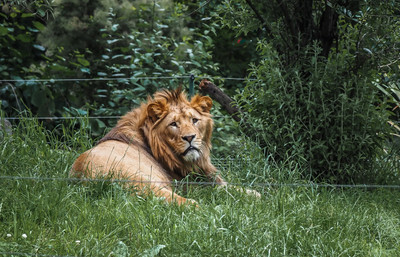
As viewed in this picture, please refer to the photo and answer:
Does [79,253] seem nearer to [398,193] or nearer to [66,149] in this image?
[66,149]

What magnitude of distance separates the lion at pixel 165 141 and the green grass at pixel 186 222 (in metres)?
0.29

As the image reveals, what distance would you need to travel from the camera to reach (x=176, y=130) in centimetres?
539

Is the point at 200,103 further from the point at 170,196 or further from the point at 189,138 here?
the point at 170,196

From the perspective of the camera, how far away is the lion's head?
534 centimetres

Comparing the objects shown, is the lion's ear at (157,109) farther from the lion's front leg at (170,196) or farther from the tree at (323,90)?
the tree at (323,90)

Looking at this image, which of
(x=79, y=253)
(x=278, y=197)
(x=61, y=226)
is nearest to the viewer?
(x=79, y=253)

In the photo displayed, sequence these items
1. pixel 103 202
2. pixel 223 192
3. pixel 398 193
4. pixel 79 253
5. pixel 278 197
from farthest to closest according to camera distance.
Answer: pixel 398 193, pixel 223 192, pixel 278 197, pixel 103 202, pixel 79 253

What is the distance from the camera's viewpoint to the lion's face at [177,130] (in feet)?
17.5

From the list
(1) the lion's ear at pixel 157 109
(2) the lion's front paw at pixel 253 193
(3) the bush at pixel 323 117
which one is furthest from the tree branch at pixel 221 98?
(2) the lion's front paw at pixel 253 193

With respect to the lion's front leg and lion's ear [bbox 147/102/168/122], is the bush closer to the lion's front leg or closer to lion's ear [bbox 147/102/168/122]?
lion's ear [bbox 147/102/168/122]

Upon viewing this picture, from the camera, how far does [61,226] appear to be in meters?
4.11

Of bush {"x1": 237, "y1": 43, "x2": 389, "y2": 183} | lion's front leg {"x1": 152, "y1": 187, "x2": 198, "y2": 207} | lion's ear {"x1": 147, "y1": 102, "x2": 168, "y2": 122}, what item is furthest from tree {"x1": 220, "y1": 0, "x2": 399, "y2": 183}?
lion's front leg {"x1": 152, "y1": 187, "x2": 198, "y2": 207}

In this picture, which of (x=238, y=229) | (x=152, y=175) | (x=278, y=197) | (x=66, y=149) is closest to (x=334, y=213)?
(x=278, y=197)

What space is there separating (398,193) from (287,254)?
2225 mm
